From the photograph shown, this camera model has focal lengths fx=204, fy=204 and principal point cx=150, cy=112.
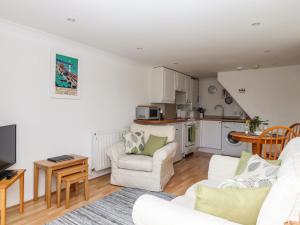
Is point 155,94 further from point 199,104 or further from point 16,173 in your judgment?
point 16,173

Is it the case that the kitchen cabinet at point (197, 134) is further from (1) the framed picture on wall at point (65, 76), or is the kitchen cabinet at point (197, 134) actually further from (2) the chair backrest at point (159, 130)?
(1) the framed picture on wall at point (65, 76)

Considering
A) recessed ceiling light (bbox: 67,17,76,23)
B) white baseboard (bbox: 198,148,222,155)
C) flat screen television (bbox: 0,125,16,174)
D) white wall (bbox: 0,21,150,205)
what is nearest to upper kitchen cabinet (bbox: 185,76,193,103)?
white baseboard (bbox: 198,148,222,155)

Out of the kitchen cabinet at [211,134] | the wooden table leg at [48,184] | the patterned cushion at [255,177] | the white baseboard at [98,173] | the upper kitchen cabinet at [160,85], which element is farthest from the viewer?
the kitchen cabinet at [211,134]

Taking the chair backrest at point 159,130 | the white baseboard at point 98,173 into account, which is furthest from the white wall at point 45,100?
the chair backrest at point 159,130

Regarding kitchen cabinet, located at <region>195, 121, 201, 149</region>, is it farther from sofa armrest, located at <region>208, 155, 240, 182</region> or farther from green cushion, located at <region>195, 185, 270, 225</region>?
green cushion, located at <region>195, 185, 270, 225</region>

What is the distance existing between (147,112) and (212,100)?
301 centimetres

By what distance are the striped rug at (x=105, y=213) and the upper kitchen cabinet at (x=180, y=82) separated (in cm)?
308

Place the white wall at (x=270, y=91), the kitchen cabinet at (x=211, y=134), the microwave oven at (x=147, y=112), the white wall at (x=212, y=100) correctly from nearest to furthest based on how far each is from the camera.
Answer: the microwave oven at (x=147, y=112) → the white wall at (x=270, y=91) → the kitchen cabinet at (x=211, y=134) → the white wall at (x=212, y=100)

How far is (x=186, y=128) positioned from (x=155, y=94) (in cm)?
118

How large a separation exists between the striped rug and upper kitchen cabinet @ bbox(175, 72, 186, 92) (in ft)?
10.1

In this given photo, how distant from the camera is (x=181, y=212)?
0.97 metres

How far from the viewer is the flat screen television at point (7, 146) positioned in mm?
2070

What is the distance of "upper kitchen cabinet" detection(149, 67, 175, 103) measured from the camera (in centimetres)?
465

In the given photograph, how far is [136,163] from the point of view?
3.00 meters
